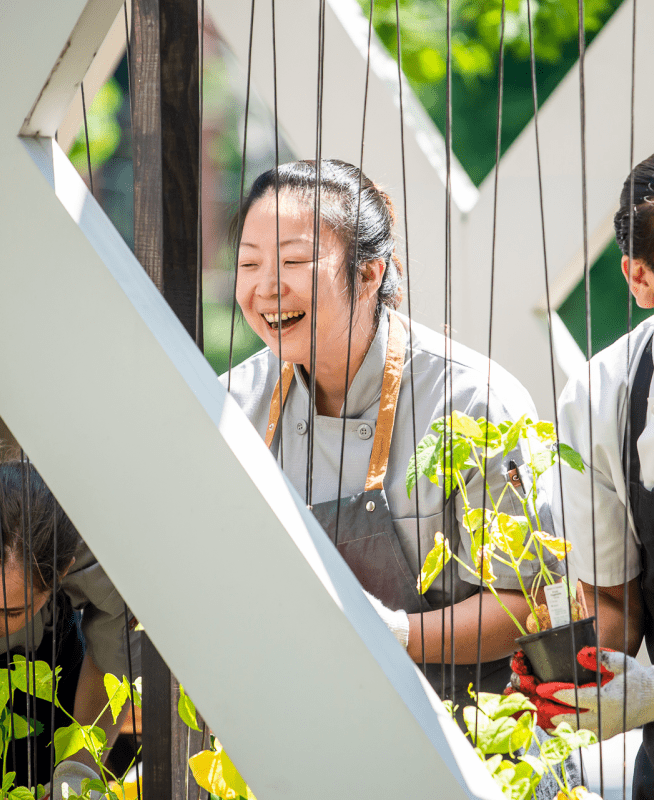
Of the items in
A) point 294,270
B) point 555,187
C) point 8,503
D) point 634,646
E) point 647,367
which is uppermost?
point 555,187

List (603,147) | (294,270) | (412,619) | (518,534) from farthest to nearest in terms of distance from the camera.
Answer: (603,147)
(294,270)
(412,619)
(518,534)

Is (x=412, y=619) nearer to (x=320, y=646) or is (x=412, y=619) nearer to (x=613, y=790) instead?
(x=613, y=790)

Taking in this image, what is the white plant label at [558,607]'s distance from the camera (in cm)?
68

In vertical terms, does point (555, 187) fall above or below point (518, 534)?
above

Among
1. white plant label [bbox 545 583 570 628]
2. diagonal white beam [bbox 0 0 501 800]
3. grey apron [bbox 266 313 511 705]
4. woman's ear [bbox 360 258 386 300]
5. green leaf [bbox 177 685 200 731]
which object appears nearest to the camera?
diagonal white beam [bbox 0 0 501 800]

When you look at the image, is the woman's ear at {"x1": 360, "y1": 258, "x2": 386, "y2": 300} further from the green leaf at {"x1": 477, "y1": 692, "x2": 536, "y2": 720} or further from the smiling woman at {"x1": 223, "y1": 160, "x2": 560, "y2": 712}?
the green leaf at {"x1": 477, "y1": 692, "x2": 536, "y2": 720}

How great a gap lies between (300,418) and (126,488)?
81cm

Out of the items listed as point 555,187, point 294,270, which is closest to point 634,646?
point 294,270

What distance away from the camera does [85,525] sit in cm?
46

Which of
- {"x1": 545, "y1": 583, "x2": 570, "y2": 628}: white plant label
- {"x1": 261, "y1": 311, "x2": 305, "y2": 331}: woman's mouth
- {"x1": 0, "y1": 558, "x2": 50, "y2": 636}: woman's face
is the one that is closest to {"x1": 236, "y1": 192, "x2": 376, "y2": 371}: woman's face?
{"x1": 261, "y1": 311, "x2": 305, "y2": 331}: woman's mouth

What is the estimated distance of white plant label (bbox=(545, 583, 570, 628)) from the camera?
2.23 ft

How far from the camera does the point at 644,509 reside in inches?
40.2

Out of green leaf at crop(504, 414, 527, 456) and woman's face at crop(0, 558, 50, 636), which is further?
woman's face at crop(0, 558, 50, 636)

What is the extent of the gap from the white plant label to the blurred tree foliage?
8.15 feet
